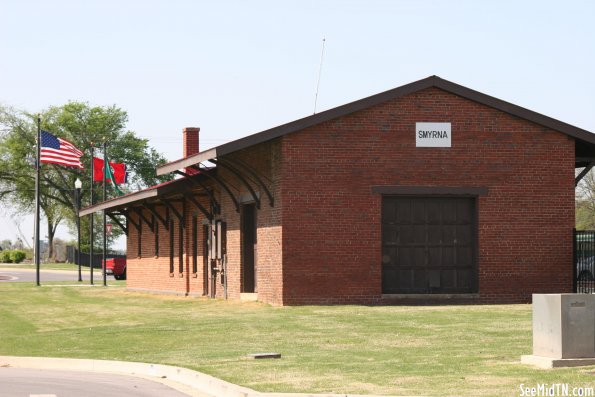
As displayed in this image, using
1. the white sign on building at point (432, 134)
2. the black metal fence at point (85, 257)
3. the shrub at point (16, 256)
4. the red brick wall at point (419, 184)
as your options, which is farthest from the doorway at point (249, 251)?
the shrub at point (16, 256)

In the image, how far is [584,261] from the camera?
99.7ft

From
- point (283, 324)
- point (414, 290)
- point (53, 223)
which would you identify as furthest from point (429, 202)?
point (53, 223)

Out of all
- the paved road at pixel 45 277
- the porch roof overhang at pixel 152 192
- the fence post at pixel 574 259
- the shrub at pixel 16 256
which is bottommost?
the paved road at pixel 45 277

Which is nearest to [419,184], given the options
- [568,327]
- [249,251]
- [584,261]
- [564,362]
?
[584,261]

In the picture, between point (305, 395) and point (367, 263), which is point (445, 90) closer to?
point (367, 263)

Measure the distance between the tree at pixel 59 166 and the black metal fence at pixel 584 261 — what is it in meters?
75.5

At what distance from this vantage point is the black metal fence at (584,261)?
3006 cm

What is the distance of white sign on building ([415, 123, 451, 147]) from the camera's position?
2892cm

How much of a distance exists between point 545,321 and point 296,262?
13721mm

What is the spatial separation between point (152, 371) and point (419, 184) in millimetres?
13440

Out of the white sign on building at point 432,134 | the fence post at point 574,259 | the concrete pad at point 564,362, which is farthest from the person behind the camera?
the fence post at point 574,259

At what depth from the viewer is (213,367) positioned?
634 inches

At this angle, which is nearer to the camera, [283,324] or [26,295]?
[283,324]

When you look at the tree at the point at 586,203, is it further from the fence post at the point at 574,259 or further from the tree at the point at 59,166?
the fence post at the point at 574,259
